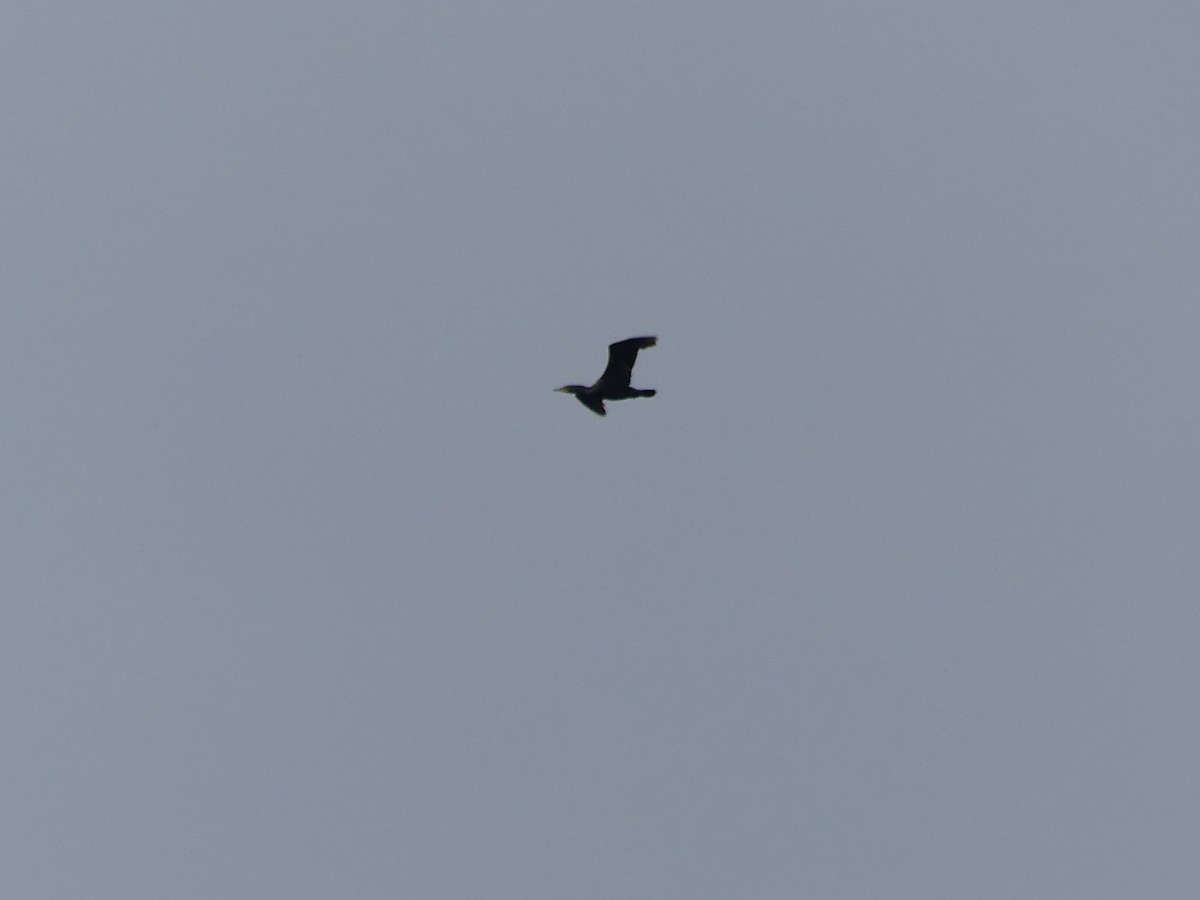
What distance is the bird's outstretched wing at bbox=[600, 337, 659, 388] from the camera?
132ft

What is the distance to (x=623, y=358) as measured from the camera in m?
40.7

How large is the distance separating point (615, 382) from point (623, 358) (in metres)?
0.84

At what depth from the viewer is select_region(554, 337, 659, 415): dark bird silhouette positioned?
132ft

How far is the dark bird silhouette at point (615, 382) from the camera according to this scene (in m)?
40.3

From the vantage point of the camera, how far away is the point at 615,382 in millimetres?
41156

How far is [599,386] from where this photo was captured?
41406mm

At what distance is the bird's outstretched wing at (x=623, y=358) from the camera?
40.2 meters
